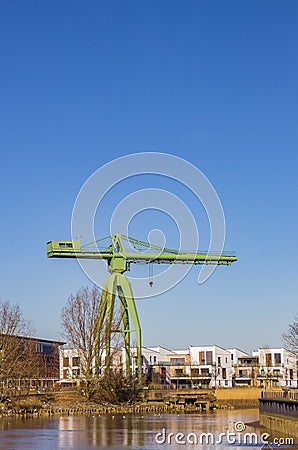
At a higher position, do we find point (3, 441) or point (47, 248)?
point (47, 248)

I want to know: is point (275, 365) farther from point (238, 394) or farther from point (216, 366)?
point (238, 394)

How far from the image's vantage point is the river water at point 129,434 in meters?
24.7

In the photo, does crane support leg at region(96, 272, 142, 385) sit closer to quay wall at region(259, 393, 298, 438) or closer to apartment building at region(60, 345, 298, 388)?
quay wall at region(259, 393, 298, 438)

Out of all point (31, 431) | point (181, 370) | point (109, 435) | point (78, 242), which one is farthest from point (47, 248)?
point (181, 370)

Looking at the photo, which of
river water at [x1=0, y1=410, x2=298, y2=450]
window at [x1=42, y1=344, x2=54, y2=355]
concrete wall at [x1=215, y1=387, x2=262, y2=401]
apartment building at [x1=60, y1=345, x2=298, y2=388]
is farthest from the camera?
window at [x1=42, y1=344, x2=54, y2=355]

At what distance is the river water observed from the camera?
24734mm

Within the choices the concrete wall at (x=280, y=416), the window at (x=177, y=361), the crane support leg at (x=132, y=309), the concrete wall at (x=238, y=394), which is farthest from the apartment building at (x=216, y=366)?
the concrete wall at (x=280, y=416)

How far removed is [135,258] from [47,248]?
6.17 meters

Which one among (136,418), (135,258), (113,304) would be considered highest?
(135,258)

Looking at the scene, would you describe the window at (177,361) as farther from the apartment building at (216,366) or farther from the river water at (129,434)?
the river water at (129,434)

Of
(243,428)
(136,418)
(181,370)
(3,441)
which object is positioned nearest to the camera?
(3,441)

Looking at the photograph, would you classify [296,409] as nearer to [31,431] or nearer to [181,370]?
[31,431]

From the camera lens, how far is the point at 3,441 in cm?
2709

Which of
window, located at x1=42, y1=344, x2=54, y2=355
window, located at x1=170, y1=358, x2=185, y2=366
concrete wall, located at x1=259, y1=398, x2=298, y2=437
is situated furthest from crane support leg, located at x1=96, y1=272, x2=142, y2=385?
window, located at x1=42, y1=344, x2=54, y2=355
